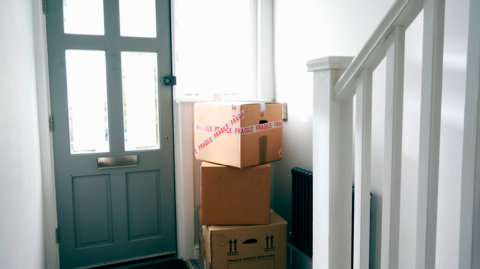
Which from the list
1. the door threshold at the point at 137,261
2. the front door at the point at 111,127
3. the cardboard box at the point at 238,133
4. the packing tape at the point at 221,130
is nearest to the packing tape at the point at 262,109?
the cardboard box at the point at 238,133

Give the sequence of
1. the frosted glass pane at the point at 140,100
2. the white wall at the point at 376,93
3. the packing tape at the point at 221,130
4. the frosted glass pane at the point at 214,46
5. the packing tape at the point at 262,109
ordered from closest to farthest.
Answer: the white wall at the point at 376,93 → the packing tape at the point at 221,130 → the packing tape at the point at 262,109 → the frosted glass pane at the point at 140,100 → the frosted glass pane at the point at 214,46

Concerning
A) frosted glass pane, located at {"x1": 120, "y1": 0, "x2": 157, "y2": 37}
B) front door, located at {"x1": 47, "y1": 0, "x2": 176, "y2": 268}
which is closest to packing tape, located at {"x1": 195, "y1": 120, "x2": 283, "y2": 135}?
front door, located at {"x1": 47, "y1": 0, "x2": 176, "y2": 268}

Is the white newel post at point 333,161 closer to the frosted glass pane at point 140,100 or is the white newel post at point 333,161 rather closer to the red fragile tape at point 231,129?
the red fragile tape at point 231,129

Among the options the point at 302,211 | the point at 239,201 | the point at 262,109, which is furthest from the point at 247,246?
the point at 262,109

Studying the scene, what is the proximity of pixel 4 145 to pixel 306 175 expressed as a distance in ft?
5.19

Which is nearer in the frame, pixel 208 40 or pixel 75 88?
pixel 75 88

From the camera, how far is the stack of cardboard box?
1947mm

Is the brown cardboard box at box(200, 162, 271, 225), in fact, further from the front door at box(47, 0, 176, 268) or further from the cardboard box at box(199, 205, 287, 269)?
the front door at box(47, 0, 176, 268)

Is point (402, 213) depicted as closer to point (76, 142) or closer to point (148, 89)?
point (148, 89)

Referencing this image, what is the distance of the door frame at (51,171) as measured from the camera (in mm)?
2029

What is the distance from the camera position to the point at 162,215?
95.9 inches

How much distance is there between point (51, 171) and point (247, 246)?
1.42 meters

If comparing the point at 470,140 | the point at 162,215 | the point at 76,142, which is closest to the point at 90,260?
the point at 162,215

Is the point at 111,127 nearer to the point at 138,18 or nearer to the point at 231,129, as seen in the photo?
the point at 138,18
